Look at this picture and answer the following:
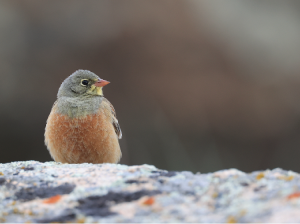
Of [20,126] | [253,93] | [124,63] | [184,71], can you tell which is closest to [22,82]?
[20,126]

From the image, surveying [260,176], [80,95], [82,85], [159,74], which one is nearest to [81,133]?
[80,95]

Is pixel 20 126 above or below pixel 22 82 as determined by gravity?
below

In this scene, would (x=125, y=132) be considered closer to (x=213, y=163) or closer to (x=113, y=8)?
(x=213, y=163)

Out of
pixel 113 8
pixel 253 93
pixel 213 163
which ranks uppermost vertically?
pixel 113 8

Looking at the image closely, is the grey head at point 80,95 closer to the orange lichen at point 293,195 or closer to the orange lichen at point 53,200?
the orange lichen at point 53,200

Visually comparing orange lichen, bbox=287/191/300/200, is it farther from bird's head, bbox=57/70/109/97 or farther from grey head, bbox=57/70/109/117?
bird's head, bbox=57/70/109/97

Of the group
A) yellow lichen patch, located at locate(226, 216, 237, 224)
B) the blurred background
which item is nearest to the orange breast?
yellow lichen patch, located at locate(226, 216, 237, 224)

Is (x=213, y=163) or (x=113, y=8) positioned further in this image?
(x=113, y=8)
